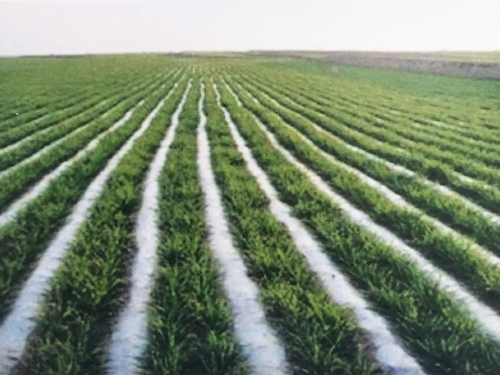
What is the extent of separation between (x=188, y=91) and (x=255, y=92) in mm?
2957

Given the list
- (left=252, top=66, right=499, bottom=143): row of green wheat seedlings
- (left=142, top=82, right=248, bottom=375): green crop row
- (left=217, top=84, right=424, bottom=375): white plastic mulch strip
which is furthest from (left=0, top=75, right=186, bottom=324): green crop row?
(left=252, top=66, right=499, bottom=143): row of green wheat seedlings

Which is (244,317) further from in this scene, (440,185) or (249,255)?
(440,185)

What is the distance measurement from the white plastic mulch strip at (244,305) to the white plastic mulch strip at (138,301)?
64 centimetres

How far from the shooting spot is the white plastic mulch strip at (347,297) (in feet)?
12.7

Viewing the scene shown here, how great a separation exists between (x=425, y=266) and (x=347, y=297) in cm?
107

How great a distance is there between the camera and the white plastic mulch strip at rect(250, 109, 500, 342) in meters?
4.46

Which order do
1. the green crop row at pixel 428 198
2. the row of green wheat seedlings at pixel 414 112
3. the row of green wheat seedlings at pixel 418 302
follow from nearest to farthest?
the row of green wheat seedlings at pixel 418 302 < the green crop row at pixel 428 198 < the row of green wheat seedlings at pixel 414 112

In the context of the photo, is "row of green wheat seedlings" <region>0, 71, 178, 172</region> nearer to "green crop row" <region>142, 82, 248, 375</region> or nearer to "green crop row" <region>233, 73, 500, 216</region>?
"green crop row" <region>142, 82, 248, 375</region>

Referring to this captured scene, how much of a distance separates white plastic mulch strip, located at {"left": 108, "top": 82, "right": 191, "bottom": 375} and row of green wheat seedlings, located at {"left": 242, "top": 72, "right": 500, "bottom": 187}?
4431 mm

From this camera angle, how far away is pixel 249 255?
18.7ft

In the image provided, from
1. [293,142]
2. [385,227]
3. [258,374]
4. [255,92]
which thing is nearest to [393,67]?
[255,92]

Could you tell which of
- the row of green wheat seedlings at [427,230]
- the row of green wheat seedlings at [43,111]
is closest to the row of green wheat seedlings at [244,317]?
the row of green wheat seedlings at [427,230]

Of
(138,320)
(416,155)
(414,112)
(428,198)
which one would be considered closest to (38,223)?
(138,320)

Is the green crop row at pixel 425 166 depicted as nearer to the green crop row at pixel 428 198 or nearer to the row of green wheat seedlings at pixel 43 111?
the green crop row at pixel 428 198
